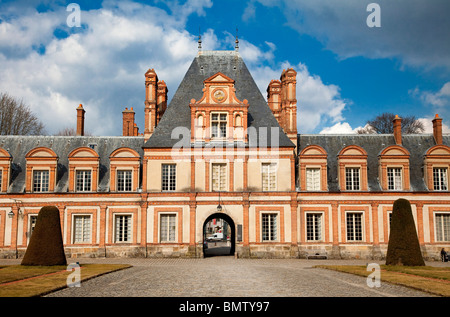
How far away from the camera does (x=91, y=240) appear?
3694 cm

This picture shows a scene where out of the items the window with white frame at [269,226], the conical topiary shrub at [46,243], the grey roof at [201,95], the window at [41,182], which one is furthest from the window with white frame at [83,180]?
the window with white frame at [269,226]

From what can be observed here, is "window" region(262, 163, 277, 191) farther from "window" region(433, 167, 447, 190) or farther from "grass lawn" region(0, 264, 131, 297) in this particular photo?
"grass lawn" region(0, 264, 131, 297)

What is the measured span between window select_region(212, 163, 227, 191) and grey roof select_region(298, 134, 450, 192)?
7.02m

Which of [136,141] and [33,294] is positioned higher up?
[136,141]

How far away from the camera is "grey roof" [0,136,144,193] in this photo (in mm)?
38062

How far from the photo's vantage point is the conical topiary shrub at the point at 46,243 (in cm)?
2542

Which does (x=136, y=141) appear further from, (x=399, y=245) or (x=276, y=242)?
(x=399, y=245)

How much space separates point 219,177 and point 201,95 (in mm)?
7775

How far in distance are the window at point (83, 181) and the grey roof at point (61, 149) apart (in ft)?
2.89

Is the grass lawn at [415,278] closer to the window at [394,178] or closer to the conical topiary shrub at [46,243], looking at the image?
the window at [394,178]

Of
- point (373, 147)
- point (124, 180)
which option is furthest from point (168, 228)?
point (373, 147)

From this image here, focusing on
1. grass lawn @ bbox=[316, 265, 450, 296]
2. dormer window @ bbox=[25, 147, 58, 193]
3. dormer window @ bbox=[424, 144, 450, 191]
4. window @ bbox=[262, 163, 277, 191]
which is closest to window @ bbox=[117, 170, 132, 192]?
dormer window @ bbox=[25, 147, 58, 193]
